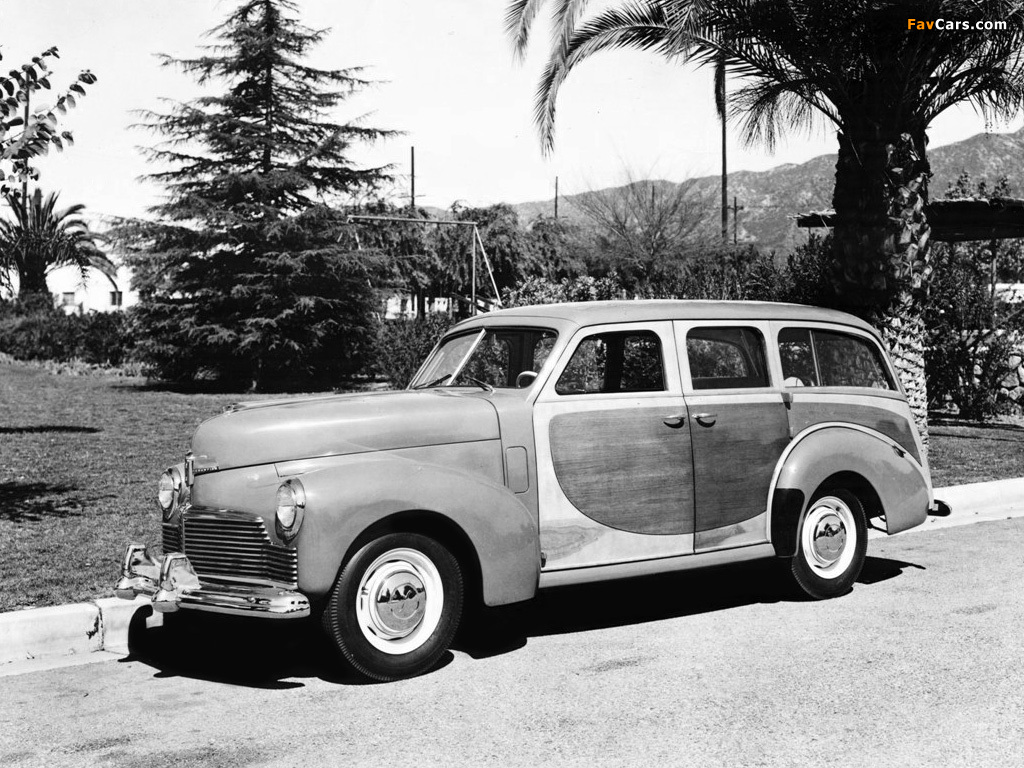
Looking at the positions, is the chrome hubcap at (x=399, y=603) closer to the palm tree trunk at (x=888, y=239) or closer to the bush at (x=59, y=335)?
the palm tree trunk at (x=888, y=239)

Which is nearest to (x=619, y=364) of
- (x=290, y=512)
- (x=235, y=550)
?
(x=290, y=512)

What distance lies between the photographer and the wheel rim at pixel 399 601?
203 inches

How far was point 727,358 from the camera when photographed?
6582 mm

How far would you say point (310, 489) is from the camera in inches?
197

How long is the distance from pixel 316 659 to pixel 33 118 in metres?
4.89

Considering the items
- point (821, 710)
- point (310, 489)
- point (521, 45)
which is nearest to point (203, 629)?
point (310, 489)

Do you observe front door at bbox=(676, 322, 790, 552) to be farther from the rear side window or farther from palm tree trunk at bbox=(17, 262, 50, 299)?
palm tree trunk at bbox=(17, 262, 50, 299)

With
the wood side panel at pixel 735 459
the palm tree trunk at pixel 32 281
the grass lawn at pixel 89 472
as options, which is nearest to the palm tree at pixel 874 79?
the grass lawn at pixel 89 472

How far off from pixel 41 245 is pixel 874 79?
4103cm

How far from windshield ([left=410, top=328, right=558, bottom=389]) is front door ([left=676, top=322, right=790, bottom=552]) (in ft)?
2.78

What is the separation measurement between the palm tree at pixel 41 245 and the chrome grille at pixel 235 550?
41.2m

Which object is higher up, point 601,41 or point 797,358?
point 601,41

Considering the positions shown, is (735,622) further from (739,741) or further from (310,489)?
(310,489)

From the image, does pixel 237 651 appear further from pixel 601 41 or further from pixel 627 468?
pixel 601 41
